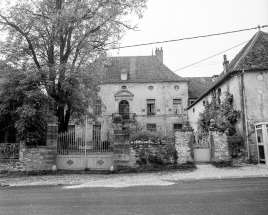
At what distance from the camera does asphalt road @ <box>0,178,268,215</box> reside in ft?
14.9

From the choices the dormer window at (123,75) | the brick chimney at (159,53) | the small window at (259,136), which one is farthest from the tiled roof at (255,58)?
the brick chimney at (159,53)

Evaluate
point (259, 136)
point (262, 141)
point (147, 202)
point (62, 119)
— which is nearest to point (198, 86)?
point (259, 136)

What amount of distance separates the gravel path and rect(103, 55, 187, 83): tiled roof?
18.1 metres

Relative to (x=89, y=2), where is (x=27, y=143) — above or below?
below

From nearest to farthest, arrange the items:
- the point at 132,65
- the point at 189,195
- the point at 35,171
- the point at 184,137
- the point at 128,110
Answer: the point at 189,195
the point at 35,171
the point at 184,137
the point at 128,110
the point at 132,65

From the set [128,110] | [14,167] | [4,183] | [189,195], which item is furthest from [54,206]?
[128,110]

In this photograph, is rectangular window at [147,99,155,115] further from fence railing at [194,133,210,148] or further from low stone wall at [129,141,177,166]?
low stone wall at [129,141,177,166]

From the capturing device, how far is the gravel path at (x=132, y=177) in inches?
335

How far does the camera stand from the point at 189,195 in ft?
19.3

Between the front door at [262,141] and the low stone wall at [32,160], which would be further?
the front door at [262,141]

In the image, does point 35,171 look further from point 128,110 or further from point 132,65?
point 132,65

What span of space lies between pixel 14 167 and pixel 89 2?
9.89 m

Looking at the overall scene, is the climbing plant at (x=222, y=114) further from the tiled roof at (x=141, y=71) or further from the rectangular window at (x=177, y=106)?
the tiled roof at (x=141, y=71)

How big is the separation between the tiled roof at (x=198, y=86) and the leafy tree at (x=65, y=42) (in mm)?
17218
